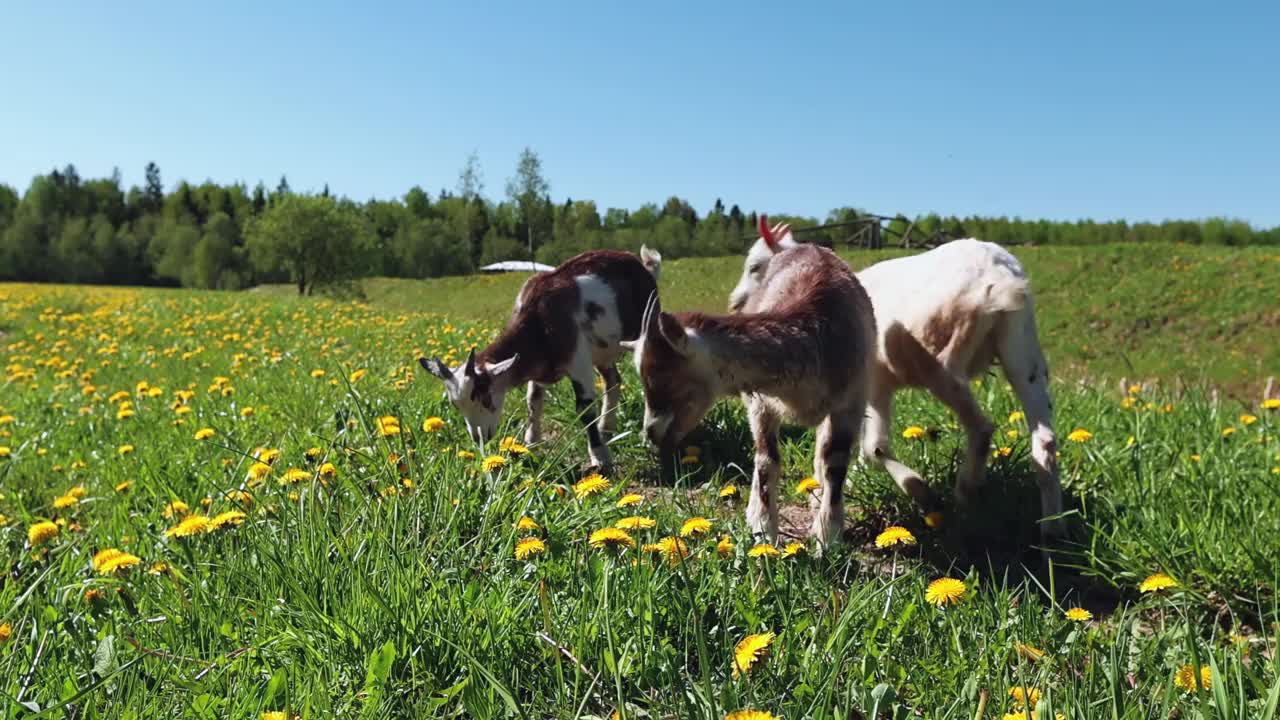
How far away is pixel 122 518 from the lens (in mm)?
3389

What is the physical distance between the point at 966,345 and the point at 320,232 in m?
62.4

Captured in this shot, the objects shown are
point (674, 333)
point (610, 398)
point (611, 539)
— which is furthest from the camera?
point (610, 398)

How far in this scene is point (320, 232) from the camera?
197 feet

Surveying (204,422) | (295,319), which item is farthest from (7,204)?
(204,422)

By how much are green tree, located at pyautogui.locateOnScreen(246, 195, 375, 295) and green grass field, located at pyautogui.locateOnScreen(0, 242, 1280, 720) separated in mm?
58363

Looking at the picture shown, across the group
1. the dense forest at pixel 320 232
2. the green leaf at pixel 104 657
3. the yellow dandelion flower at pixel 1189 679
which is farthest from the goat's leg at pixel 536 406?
the dense forest at pixel 320 232

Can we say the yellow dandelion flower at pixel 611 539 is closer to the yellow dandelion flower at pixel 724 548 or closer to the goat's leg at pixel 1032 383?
the yellow dandelion flower at pixel 724 548

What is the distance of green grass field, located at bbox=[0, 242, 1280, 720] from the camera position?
6.13 feet

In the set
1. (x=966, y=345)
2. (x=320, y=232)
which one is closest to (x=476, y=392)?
(x=966, y=345)

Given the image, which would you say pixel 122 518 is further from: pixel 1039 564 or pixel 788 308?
pixel 1039 564

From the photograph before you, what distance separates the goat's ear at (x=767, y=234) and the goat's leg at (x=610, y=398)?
145 cm

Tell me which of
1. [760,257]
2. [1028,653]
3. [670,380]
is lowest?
[1028,653]

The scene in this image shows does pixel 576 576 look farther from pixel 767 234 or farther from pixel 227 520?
pixel 767 234

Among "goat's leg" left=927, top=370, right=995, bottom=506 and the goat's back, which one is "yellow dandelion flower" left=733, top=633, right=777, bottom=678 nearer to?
the goat's back
